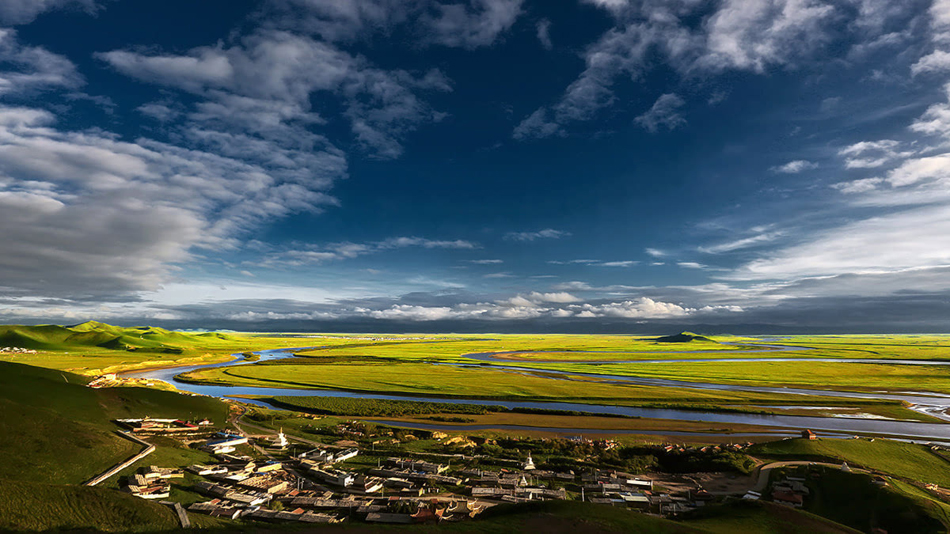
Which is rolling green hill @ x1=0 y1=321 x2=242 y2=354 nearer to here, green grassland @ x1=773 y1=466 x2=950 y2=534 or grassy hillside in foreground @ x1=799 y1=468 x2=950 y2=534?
green grassland @ x1=773 y1=466 x2=950 y2=534

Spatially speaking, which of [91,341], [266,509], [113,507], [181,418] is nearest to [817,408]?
[266,509]

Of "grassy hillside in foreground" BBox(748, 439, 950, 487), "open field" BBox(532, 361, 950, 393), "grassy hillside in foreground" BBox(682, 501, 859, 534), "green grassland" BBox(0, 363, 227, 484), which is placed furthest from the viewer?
"open field" BBox(532, 361, 950, 393)

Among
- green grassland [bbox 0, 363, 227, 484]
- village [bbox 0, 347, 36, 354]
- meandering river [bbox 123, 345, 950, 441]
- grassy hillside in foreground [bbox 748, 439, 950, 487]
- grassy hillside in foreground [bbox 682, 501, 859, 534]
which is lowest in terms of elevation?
meandering river [bbox 123, 345, 950, 441]

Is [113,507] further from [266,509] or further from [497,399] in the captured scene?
[497,399]

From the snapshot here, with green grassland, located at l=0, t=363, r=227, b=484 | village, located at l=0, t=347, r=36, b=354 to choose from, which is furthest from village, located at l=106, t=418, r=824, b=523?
village, located at l=0, t=347, r=36, b=354

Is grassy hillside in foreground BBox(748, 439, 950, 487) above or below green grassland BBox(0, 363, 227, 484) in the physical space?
below

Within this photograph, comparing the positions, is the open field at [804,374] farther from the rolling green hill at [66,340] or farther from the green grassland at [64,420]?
the rolling green hill at [66,340]

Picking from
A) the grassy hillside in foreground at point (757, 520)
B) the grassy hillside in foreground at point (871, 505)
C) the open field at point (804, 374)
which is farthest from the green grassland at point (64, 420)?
the open field at point (804, 374)

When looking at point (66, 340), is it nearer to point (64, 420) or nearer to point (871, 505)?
point (64, 420)
